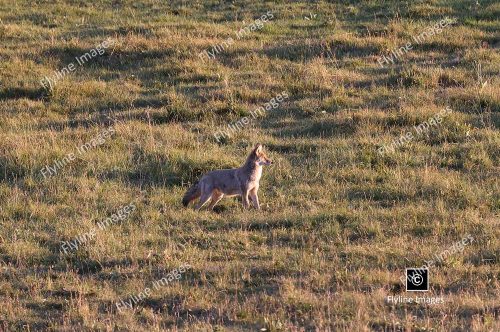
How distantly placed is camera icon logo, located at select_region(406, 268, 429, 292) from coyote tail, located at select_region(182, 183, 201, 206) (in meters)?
4.39

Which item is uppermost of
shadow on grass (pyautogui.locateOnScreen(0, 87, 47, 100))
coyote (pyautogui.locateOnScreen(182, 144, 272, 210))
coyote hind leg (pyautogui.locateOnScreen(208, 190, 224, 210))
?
shadow on grass (pyautogui.locateOnScreen(0, 87, 47, 100))

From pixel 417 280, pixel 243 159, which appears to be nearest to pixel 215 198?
pixel 243 159

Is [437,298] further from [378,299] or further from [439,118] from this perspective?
[439,118]

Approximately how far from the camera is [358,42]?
81.5 feet

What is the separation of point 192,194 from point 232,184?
0.69 m

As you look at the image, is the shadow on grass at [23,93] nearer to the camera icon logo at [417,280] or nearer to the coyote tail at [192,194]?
the coyote tail at [192,194]

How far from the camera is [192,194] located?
14664 mm

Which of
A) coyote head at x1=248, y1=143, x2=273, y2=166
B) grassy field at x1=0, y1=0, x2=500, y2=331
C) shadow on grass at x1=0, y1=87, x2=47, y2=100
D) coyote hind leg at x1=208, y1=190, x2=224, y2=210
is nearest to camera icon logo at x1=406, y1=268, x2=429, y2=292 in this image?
grassy field at x1=0, y1=0, x2=500, y2=331

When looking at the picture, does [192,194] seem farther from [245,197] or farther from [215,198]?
[245,197]

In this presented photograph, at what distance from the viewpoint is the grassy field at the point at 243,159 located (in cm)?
1072

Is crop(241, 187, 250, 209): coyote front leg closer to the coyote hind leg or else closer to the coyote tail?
the coyote hind leg

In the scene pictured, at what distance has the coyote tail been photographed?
1460 cm

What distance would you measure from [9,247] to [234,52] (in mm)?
12987

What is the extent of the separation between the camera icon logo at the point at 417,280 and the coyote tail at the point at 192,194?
439 cm
